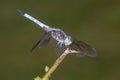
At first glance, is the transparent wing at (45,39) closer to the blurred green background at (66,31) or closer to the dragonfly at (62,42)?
the dragonfly at (62,42)

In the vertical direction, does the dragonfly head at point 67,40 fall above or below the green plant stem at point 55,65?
above

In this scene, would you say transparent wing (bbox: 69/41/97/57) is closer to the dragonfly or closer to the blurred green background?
the dragonfly

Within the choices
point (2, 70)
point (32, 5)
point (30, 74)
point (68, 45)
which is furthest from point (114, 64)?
point (68, 45)

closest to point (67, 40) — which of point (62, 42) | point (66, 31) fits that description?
point (62, 42)

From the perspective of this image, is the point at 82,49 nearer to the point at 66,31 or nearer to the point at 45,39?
the point at 45,39

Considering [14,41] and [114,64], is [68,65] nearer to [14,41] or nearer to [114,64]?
[114,64]

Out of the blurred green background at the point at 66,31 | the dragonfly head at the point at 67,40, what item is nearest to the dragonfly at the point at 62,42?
the dragonfly head at the point at 67,40
